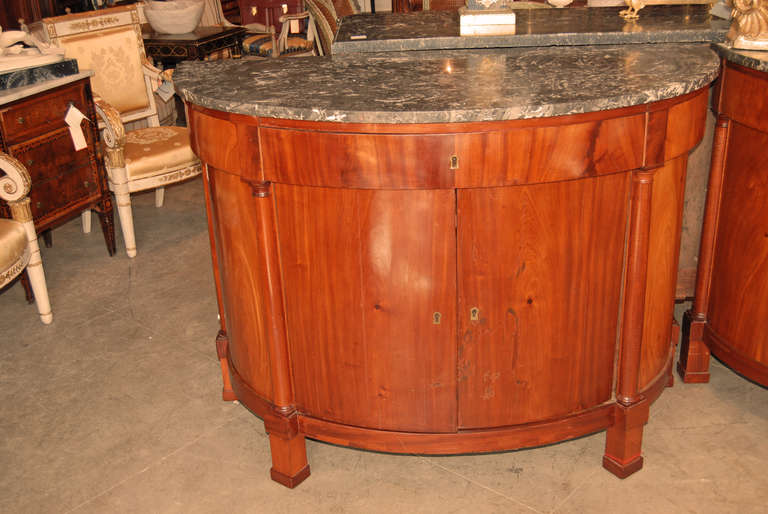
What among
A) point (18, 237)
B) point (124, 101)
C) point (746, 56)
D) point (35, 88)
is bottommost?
point (18, 237)

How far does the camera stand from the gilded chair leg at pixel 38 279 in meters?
3.41

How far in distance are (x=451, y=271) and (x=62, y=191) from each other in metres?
2.39

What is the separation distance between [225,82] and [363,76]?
1.26ft

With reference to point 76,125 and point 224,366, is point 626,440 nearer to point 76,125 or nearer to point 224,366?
point 224,366

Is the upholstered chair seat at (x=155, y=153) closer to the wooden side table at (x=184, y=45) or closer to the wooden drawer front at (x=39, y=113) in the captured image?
the wooden drawer front at (x=39, y=113)

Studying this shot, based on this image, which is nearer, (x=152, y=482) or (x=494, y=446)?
(x=494, y=446)

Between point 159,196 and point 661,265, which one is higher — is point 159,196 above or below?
below

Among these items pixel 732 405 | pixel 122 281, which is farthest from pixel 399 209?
pixel 122 281

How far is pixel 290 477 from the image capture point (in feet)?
8.06

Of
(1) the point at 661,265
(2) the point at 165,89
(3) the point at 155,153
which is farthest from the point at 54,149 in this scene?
(1) the point at 661,265

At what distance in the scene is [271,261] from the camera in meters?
2.23

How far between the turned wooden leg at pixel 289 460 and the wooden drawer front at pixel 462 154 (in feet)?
2.71

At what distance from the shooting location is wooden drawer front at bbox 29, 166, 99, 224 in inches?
145

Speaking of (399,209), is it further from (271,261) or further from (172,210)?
(172,210)
